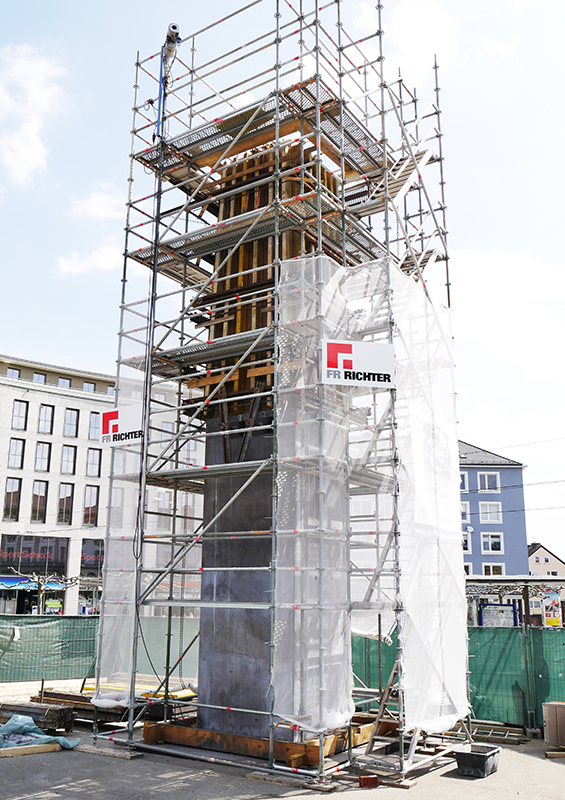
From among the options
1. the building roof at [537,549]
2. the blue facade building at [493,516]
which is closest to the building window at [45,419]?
the blue facade building at [493,516]

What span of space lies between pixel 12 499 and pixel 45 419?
6.21m

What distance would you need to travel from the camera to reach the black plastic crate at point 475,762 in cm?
1023

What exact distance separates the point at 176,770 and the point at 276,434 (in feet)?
17.4

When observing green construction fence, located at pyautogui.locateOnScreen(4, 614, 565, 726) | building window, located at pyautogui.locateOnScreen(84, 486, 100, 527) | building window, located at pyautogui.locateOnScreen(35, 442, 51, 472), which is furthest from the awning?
green construction fence, located at pyautogui.locateOnScreen(4, 614, 565, 726)

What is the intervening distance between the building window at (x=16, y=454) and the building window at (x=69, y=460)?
3127 millimetres

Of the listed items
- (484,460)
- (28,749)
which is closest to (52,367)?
(484,460)

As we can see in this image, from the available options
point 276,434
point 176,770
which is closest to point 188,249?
point 276,434

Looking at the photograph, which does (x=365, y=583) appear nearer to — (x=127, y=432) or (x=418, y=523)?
(x=418, y=523)

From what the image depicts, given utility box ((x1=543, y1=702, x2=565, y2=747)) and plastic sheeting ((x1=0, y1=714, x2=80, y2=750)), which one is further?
utility box ((x1=543, y1=702, x2=565, y2=747))

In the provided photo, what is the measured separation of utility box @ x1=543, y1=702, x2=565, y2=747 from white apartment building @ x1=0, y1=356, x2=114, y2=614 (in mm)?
39976

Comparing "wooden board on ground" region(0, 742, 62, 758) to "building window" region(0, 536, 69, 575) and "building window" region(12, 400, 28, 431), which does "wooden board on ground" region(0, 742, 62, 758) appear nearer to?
"building window" region(0, 536, 69, 575)

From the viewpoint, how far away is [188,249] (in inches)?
575

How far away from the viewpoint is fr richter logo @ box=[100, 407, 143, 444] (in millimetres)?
13586

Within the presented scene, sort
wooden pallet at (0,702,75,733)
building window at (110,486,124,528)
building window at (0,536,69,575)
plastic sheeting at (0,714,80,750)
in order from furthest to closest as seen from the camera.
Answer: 1. building window at (0,536,69,575)
2. building window at (110,486,124,528)
3. wooden pallet at (0,702,75,733)
4. plastic sheeting at (0,714,80,750)
